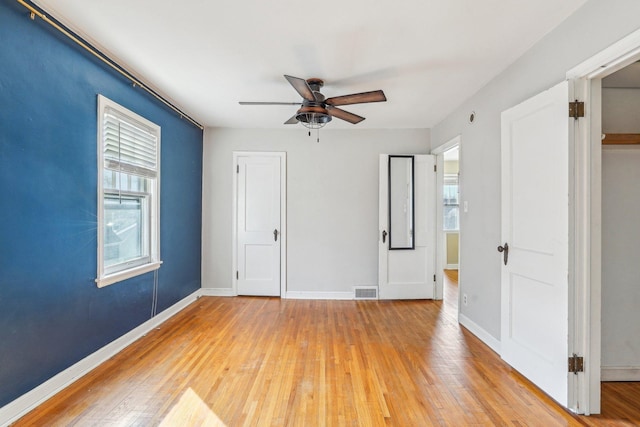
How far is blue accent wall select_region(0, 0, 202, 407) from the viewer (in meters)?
1.78

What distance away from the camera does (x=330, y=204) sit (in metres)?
4.64

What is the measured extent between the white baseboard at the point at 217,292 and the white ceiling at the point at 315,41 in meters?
2.79

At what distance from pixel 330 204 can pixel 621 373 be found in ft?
11.2

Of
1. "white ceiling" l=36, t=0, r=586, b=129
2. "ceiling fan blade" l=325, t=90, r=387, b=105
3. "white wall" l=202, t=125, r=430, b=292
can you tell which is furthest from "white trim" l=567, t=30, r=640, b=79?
"white wall" l=202, t=125, r=430, b=292

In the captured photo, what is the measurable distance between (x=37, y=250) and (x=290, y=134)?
3338 mm

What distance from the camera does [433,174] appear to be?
4492 millimetres

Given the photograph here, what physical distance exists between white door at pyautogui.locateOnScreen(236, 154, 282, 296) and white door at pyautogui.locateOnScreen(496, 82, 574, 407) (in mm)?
3082

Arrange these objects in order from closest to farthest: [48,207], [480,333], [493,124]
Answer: [48,207], [493,124], [480,333]

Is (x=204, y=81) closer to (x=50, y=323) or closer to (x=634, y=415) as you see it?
(x=50, y=323)

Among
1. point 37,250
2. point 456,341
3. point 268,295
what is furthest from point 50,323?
point 456,341

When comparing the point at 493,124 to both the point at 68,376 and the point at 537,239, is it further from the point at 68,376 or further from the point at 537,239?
the point at 68,376

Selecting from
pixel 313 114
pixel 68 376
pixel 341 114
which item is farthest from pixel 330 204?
pixel 68 376

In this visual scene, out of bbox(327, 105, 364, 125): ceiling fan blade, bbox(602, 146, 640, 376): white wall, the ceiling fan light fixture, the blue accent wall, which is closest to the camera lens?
the blue accent wall

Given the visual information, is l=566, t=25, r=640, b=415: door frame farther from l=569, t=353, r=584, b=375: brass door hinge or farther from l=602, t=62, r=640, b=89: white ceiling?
l=602, t=62, r=640, b=89: white ceiling
